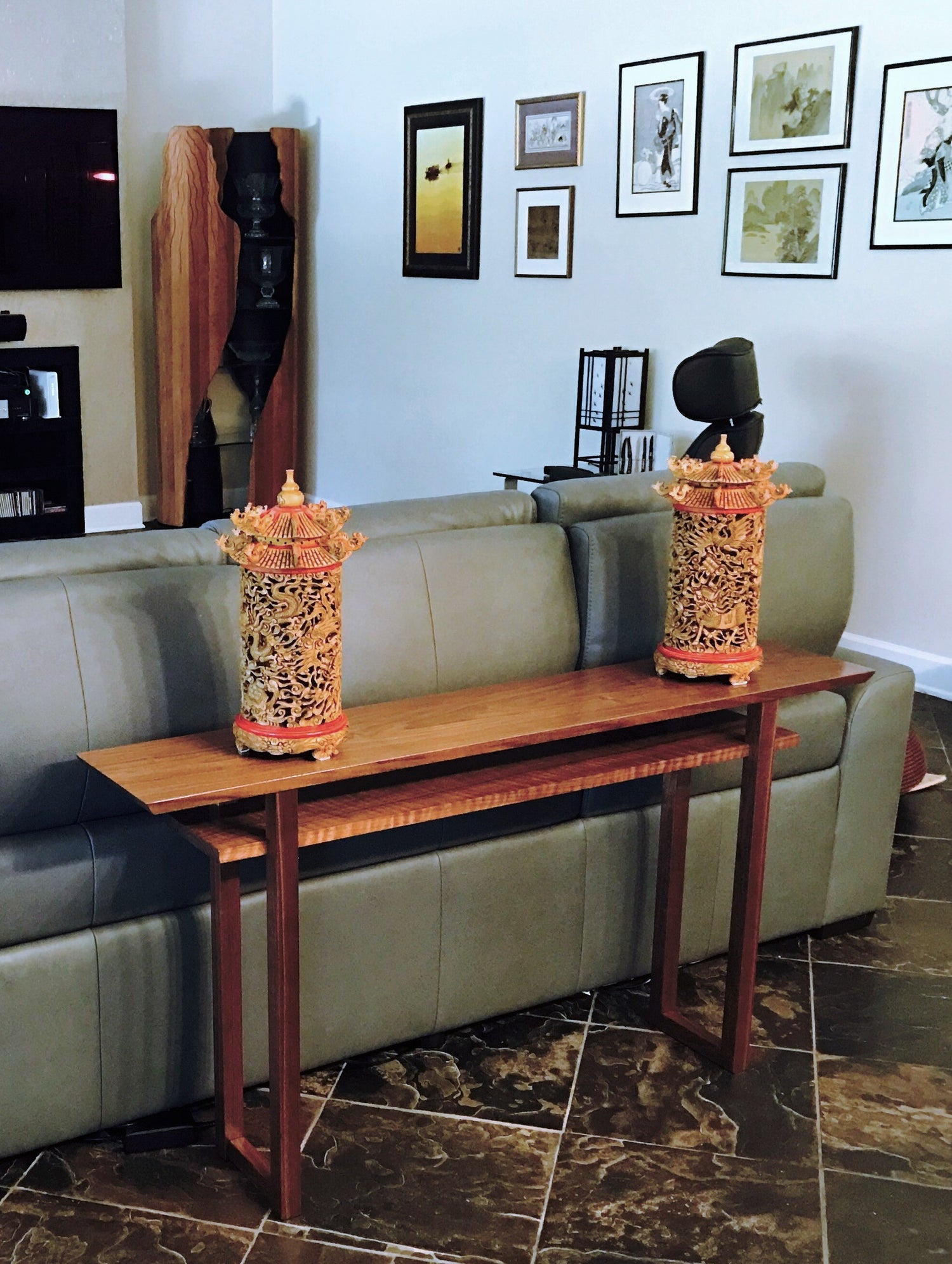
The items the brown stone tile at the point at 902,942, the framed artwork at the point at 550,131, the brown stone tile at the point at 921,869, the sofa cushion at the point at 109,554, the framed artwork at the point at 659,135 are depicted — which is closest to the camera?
the sofa cushion at the point at 109,554

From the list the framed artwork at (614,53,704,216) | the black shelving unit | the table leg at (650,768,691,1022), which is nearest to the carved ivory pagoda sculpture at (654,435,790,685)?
the table leg at (650,768,691,1022)

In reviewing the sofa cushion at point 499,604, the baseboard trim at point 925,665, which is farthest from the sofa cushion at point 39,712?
the baseboard trim at point 925,665

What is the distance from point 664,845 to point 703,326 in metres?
3.31

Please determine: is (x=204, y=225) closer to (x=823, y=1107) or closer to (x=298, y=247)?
(x=298, y=247)

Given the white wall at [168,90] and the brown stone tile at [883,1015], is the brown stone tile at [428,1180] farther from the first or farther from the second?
the white wall at [168,90]

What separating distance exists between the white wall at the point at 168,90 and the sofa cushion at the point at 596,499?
4.91 m

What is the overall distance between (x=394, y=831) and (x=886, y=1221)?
97cm

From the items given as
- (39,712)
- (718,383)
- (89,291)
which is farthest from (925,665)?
(89,291)

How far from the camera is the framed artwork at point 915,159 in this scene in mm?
4449

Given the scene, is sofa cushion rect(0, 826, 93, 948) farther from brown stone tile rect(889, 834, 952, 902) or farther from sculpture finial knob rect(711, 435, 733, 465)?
brown stone tile rect(889, 834, 952, 902)

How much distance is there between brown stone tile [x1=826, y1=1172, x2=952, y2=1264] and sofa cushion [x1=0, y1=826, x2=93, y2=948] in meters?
1.21

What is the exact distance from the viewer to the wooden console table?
1837mm

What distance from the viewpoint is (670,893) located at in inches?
99.3

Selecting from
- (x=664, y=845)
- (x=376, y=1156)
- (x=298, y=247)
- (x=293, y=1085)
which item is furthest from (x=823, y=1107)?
(x=298, y=247)
